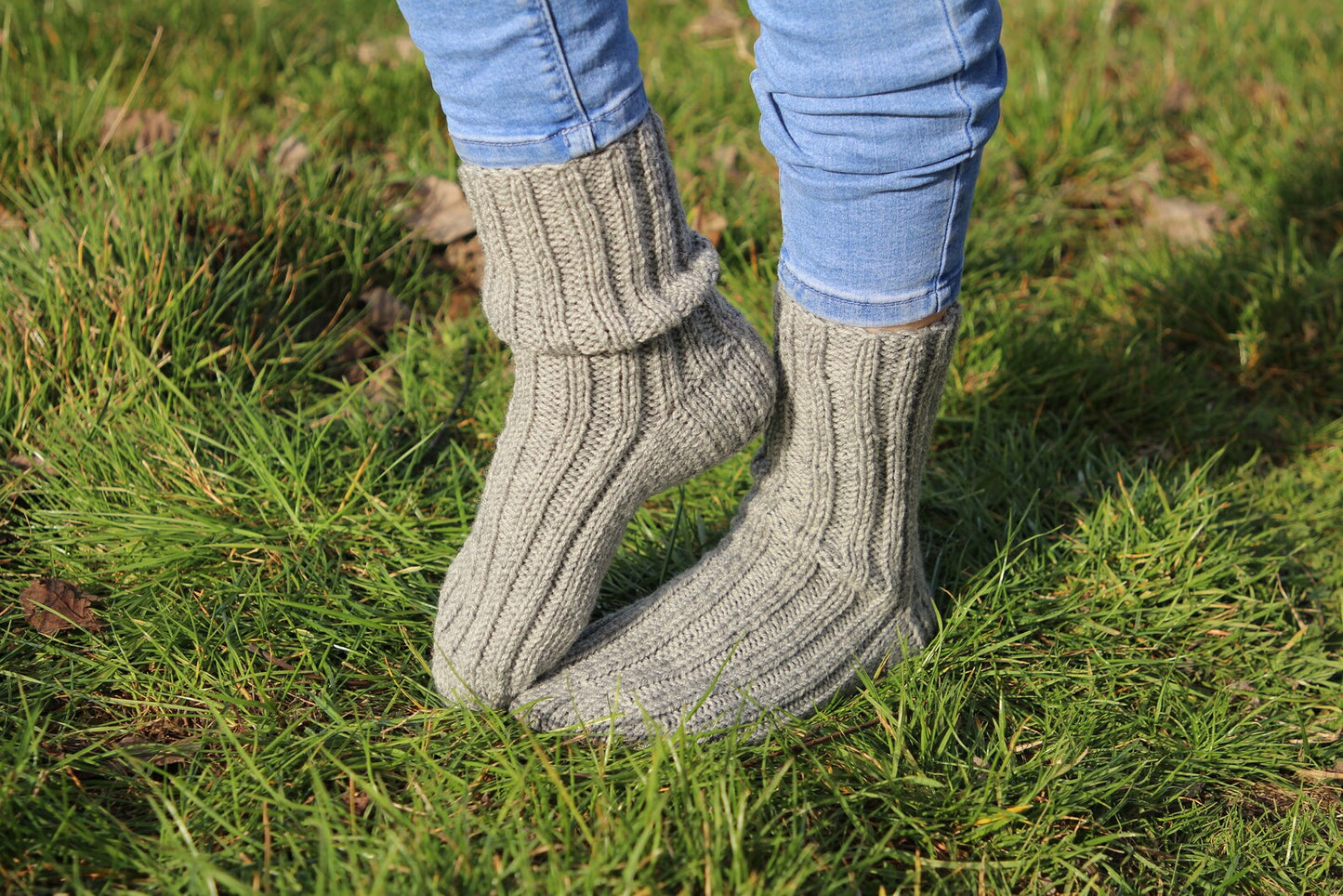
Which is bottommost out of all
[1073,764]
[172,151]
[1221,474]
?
[1221,474]

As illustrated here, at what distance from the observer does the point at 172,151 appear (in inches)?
77.3

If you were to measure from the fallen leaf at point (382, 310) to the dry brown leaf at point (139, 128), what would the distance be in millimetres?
495

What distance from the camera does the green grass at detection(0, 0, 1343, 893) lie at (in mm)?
1090

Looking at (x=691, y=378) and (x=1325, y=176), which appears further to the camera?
(x=1325, y=176)

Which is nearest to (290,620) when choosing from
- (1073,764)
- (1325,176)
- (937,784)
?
(937,784)

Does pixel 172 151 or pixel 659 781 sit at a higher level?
pixel 172 151

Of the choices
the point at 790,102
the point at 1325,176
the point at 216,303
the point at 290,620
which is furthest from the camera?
the point at 1325,176

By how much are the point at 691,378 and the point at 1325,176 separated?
1.91 m

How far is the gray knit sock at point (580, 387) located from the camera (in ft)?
3.49

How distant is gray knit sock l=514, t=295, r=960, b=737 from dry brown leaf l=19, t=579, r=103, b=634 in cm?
55

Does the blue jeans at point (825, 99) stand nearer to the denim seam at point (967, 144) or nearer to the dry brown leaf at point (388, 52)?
the denim seam at point (967, 144)

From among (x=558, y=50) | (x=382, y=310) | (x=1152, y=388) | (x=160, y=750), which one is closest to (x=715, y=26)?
(x=382, y=310)

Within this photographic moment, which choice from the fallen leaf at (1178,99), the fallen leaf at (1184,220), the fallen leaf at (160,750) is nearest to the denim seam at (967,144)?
the fallen leaf at (160,750)

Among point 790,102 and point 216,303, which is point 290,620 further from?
point 790,102
